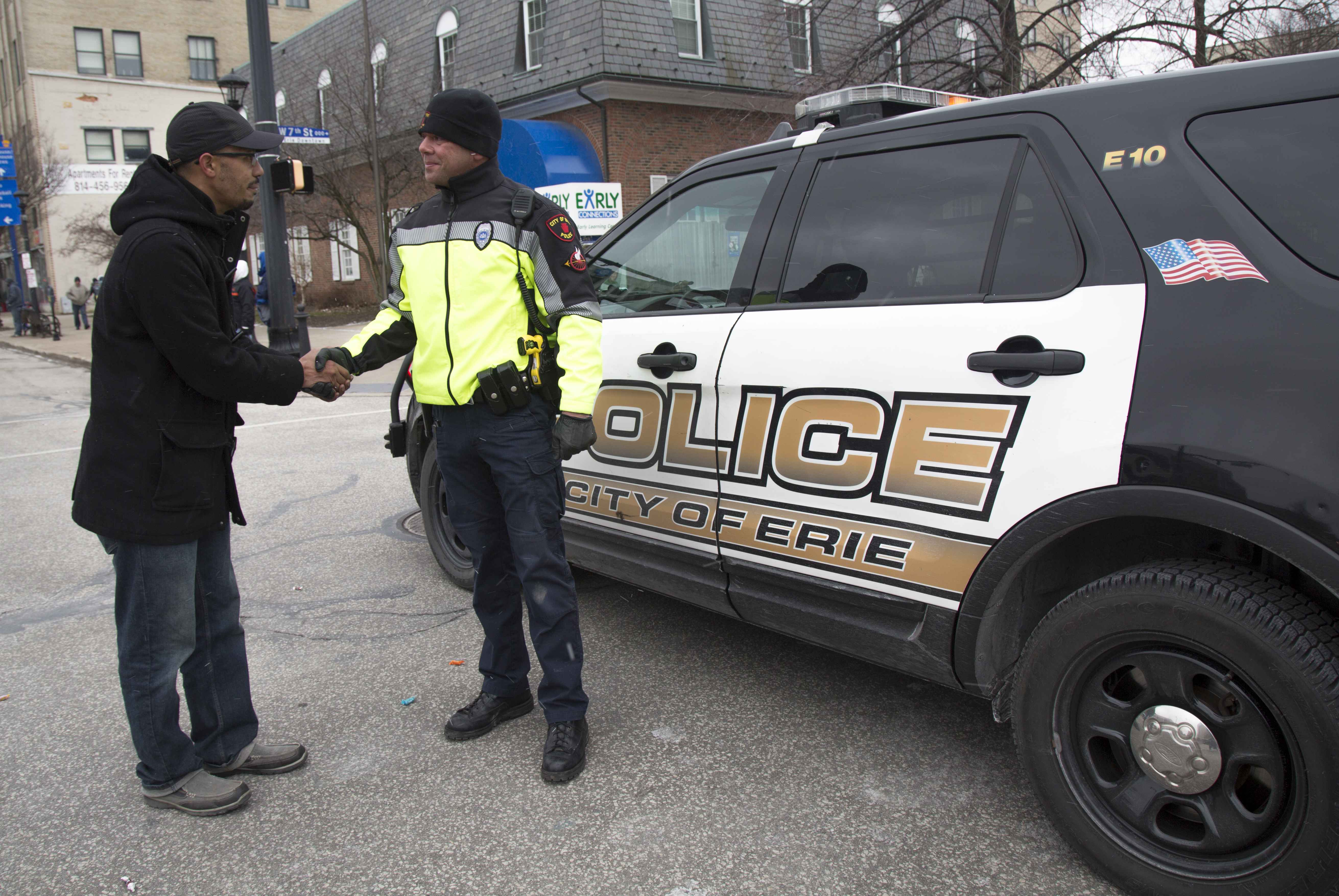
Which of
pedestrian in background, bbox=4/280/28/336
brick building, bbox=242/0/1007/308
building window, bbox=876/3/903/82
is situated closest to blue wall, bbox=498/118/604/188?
brick building, bbox=242/0/1007/308

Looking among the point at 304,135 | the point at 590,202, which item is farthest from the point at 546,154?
the point at 304,135

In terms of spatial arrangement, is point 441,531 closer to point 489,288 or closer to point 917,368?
point 489,288

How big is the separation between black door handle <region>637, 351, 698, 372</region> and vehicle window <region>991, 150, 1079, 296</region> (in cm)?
100

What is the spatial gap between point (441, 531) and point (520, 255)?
2056 millimetres

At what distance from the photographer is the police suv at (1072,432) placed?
1.93 m

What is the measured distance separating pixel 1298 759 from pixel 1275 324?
875 millimetres

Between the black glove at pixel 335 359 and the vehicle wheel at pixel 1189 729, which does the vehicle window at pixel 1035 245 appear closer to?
the vehicle wheel at pixel 1189 729

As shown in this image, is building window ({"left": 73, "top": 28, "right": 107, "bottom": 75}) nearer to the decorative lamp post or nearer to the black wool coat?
the decorative lamp post

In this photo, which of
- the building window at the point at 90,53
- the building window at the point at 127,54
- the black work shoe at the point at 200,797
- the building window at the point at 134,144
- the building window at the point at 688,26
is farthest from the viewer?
the building window at the point at 134,144

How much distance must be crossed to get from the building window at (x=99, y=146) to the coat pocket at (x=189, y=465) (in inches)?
1808

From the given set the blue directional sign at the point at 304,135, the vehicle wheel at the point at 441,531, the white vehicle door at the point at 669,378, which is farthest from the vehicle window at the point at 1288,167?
the blue directional sign at the point at 304,135

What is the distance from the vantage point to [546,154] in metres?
17.3

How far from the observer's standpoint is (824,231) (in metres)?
2.92

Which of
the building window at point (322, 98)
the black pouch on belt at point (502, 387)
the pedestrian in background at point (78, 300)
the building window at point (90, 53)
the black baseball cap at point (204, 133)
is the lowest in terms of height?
the black pouch on belt at point (502, 387)
